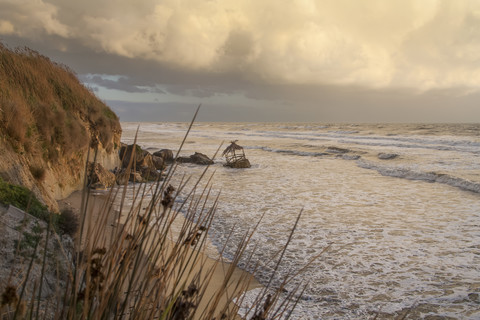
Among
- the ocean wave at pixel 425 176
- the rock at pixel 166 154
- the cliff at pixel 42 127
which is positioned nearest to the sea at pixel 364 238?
the ocean wave at pixel 425 176

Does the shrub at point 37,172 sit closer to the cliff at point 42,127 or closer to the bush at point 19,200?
the cliff at point 42,127

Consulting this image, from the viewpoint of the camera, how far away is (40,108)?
7.22 meters

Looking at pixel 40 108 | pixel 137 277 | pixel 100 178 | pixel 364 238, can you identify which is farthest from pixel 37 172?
pixel 364 238

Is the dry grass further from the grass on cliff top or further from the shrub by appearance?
the shrub

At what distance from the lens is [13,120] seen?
5.62 metres

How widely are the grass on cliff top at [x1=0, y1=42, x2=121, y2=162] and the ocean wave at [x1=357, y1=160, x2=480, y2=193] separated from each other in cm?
1269

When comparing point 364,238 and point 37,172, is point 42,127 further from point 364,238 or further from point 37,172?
point 364,238

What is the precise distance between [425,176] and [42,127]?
1454 cm

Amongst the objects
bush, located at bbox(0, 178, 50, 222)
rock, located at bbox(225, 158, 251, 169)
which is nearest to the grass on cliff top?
bush, located at bbox(0, 178, 50, 222)

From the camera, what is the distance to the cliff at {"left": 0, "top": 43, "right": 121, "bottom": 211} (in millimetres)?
5445

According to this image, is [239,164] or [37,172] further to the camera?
[239,164]

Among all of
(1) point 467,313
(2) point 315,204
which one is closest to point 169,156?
(2) point 315,204

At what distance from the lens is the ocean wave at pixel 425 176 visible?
12121 millimetres

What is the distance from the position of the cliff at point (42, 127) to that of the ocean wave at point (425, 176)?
12616 millimetres
